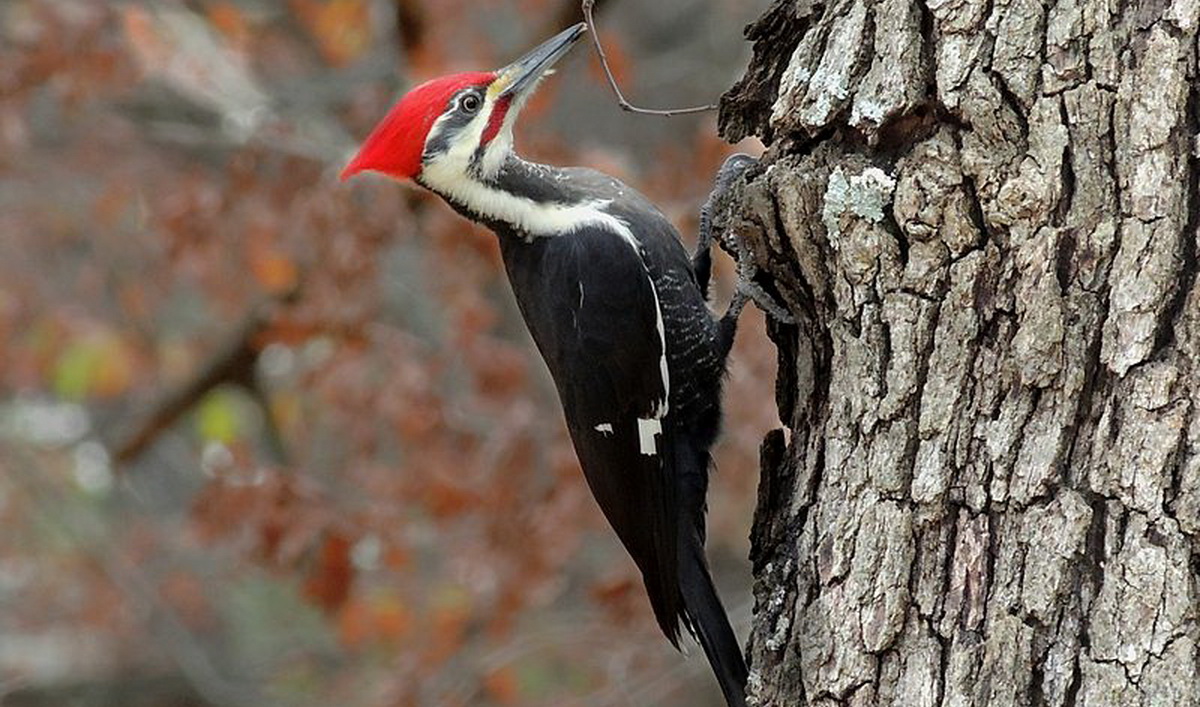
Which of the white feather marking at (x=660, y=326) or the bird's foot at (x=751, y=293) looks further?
the white feather marking at (x=660, y=326)

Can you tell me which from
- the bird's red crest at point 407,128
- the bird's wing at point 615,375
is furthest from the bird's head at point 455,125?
the bird's wing at point 615,375

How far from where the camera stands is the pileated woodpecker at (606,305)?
2852 millimetres

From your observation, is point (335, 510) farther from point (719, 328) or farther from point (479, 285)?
point (719, 328)

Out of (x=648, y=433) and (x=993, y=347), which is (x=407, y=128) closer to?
(x=648, y=433)

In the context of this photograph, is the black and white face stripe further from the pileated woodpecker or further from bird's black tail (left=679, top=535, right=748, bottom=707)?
bird's black tail (left=679, top=535, right=748, bottom=707)

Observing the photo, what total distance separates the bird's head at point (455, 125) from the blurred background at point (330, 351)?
127 centimetres

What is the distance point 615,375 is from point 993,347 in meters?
1.04

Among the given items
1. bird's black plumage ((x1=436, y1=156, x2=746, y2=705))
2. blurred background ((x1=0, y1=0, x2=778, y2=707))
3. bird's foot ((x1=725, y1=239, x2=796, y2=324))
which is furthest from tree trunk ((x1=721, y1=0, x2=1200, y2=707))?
blurred background ((x1=0, y1=0, x2=778, y2=707))

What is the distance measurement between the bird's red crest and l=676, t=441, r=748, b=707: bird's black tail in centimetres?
76

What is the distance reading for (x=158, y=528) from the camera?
7441mm

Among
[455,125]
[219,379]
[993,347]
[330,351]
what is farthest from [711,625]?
[219,379]

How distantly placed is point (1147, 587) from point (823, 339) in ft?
2.02

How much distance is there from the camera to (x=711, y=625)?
271 centimetres

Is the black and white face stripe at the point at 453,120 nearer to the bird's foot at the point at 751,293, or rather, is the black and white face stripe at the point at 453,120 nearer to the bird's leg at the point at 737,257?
the bird's leg at the point at 737,257
